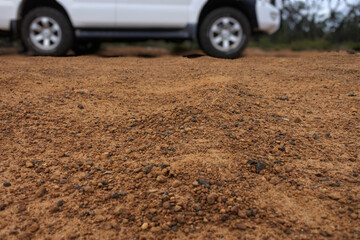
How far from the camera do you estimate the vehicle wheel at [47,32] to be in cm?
538

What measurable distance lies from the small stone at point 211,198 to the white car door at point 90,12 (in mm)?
4112

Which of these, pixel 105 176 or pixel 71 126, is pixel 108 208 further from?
pixel 71 126

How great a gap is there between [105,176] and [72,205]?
0.32 meters

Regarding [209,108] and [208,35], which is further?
[208,35]

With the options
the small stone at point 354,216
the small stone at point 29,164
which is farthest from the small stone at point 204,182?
the small stone at point 29,164

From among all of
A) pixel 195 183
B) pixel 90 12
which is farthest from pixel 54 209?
pixel 90 12

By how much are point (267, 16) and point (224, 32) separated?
2.49ft

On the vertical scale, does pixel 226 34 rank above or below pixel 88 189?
above

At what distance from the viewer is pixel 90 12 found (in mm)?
5359

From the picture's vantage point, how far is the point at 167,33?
18.1 feet

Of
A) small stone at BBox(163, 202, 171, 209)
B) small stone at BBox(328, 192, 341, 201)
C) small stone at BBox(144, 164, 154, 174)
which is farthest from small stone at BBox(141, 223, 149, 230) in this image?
small stone at BBox(328, 192, 341, 201)

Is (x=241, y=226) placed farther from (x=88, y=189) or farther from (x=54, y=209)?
(x=54, y=209)

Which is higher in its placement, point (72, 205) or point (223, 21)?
point (223, 21)

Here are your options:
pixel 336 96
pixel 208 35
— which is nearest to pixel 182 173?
pixel 336 96
